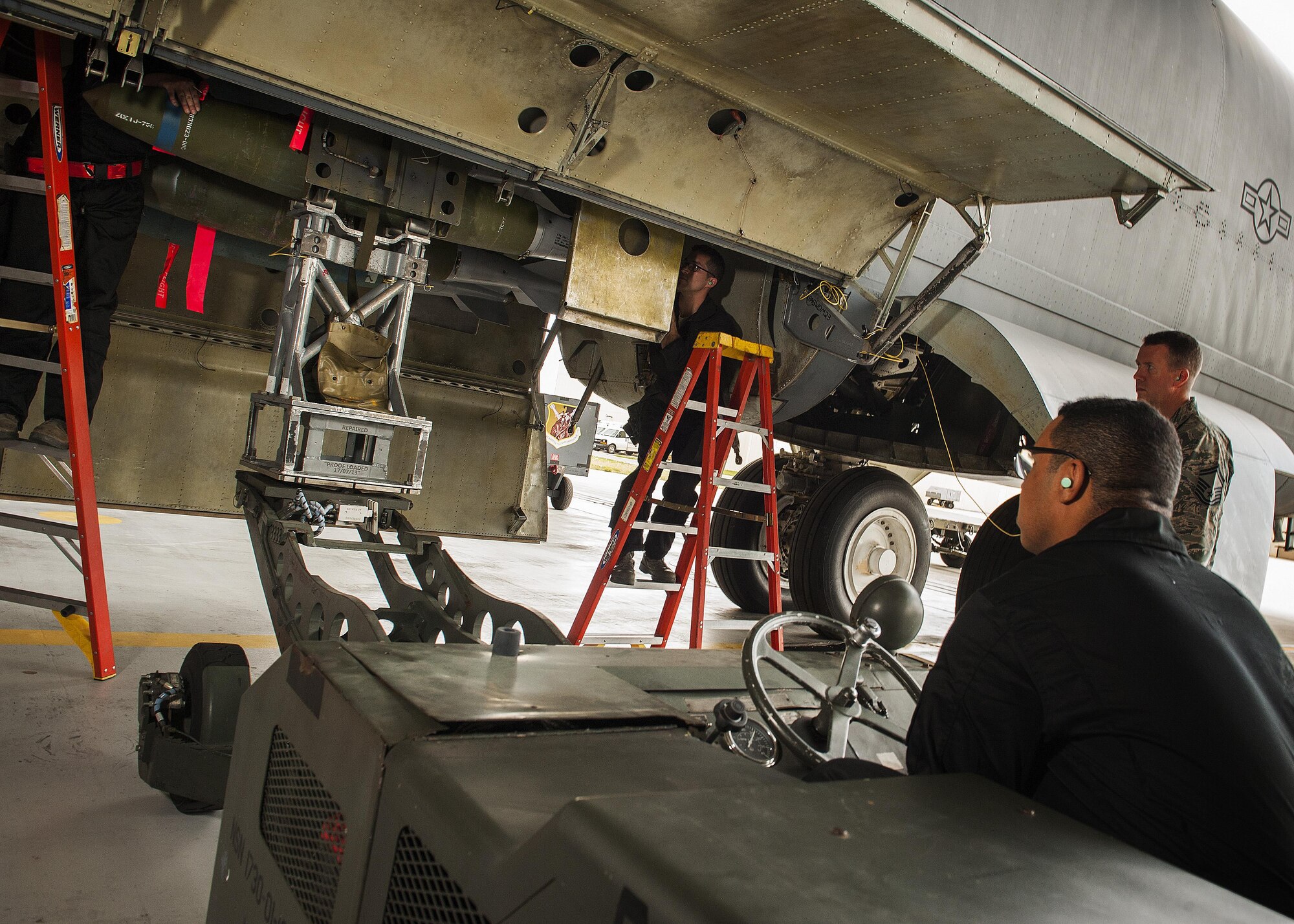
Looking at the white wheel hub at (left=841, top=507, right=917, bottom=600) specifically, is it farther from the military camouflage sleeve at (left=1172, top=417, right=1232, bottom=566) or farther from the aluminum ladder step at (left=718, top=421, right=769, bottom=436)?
the military camouflage sleeve at (left=1172, top=417, right=1232, bottom=566)

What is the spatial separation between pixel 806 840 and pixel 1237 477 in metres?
4.28

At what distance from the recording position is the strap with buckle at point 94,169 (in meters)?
3.18

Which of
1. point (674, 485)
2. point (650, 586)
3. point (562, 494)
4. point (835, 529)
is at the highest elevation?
point (674, 485)

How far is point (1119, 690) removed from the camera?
119cm

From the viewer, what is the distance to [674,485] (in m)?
4.66

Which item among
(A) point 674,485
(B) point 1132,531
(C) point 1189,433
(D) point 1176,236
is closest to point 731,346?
(A) point 674,485

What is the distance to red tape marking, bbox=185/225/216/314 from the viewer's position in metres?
3.66

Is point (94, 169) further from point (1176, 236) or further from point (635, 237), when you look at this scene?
point (1176, 236)

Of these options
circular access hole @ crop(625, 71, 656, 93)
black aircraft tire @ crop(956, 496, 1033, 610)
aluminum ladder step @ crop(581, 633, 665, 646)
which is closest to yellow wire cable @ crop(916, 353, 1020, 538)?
black aircraft tire @ crop(956, 496, 1033, 610)

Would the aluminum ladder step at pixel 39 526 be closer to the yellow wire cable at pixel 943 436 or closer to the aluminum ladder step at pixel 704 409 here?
the aluminum ladder step at pixel 704 409

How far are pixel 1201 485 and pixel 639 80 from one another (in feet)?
9.11

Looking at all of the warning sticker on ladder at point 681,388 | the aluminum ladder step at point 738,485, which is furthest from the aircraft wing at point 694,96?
the aluminum ladder step at point 738,485

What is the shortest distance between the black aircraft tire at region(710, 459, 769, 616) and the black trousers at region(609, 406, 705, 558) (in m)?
1.44

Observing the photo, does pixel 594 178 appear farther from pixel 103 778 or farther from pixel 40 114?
pixel 103 778
